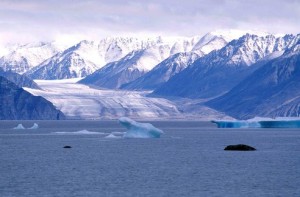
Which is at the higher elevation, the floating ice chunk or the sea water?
the floating ice chunk

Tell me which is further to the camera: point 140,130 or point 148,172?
point 140,130

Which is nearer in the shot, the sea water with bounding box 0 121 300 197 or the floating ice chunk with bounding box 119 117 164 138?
the sea water with bounding box 0 121 300 197

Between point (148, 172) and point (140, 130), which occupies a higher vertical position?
point (140, 130)

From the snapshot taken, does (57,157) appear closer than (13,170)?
No

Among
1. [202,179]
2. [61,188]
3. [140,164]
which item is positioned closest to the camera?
[61,188]

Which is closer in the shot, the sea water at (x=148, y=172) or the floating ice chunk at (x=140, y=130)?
the sea water at (x=148, y=172)

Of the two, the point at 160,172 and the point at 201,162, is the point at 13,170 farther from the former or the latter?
the point at 201,162

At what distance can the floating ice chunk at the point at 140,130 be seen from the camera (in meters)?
160

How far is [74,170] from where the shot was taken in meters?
98.4

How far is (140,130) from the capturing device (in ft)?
568

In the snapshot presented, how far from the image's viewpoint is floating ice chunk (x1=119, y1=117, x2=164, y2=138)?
160500 mm

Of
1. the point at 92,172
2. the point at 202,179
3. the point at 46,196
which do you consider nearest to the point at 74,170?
the point at 92,172

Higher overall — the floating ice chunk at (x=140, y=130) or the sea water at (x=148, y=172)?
the floating ice chunk at (x=140, y=130)

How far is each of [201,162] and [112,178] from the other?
23.6m
